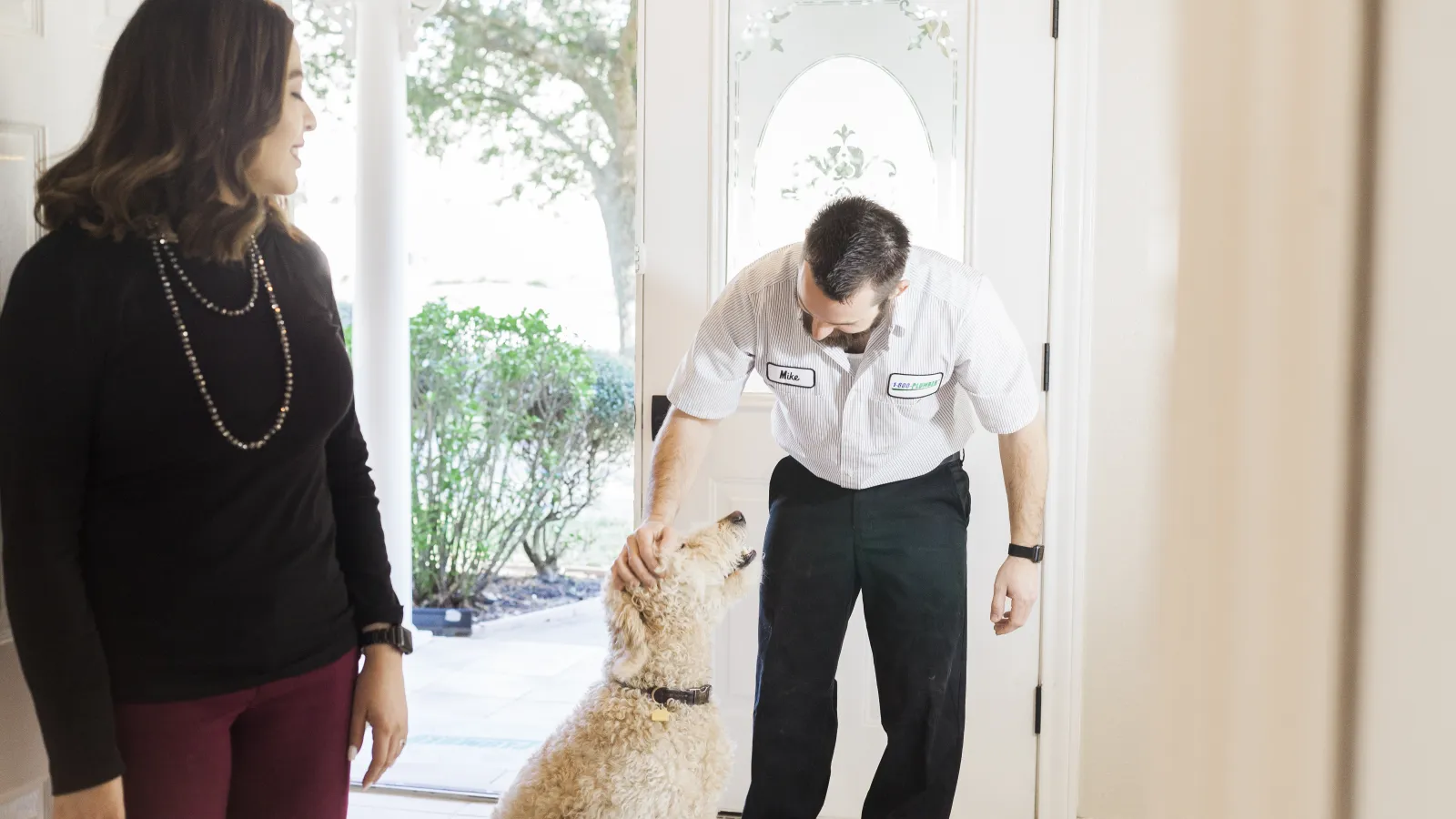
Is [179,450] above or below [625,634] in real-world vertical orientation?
above

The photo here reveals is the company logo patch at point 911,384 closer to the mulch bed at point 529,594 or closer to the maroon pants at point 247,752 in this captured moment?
the maroon pants at point 247,752

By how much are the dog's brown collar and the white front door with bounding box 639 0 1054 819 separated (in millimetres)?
852

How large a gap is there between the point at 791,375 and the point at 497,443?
12.4 feet

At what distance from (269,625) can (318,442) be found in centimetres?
22

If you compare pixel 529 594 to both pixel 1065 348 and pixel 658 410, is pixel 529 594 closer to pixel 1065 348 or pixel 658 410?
pixel 658 410

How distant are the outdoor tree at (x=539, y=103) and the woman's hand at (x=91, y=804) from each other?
533 cm

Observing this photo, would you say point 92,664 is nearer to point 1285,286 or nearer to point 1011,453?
point 1285,286

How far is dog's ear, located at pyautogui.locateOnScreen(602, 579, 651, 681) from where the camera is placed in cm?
171

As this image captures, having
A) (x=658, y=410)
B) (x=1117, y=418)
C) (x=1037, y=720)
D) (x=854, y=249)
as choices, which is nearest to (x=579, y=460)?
(x=658, y=410)

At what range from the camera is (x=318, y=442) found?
1240 mm

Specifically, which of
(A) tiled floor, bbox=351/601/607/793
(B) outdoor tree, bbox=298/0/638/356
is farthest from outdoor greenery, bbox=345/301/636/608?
(B) outdoor tree, bbox=298/0/638/356

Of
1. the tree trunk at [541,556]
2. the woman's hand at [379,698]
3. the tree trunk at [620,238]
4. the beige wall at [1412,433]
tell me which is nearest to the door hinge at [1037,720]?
the woman's hand at [379,698]

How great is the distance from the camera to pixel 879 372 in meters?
1.96

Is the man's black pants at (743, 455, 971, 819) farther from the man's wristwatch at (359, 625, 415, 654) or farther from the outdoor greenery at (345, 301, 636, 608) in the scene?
the outdoor greenery at (345, 301, 636, 608)
